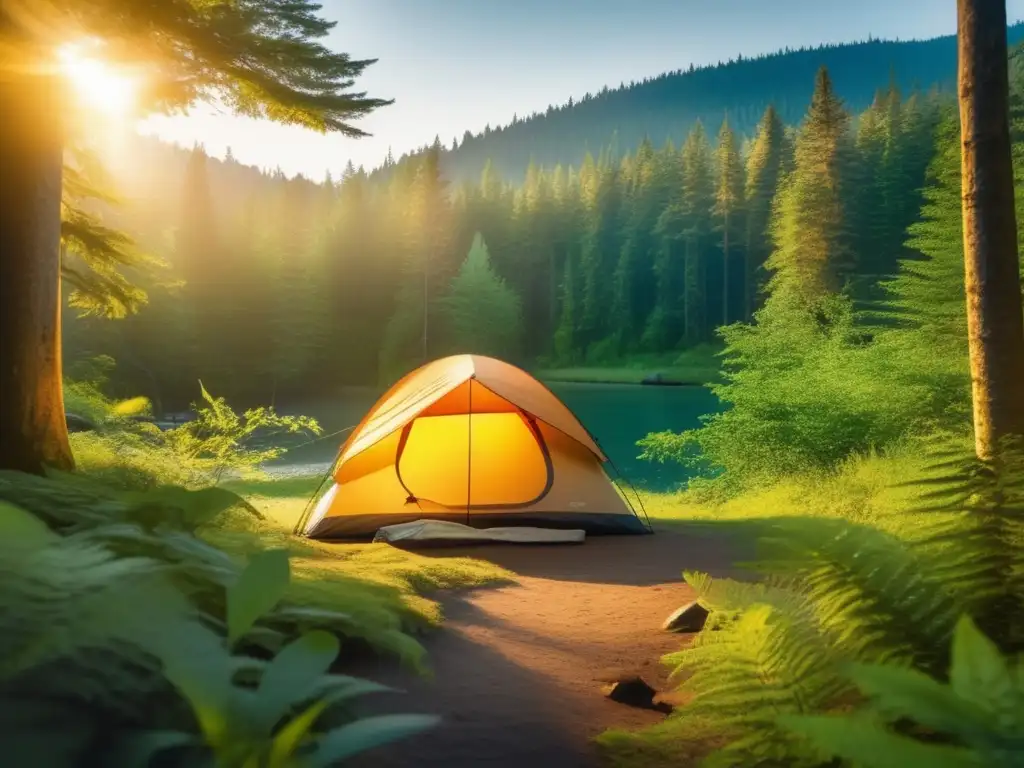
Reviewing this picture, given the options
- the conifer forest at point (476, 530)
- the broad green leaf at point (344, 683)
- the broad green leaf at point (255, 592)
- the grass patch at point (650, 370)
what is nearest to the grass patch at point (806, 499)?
the conifer forest at point (476, 530)

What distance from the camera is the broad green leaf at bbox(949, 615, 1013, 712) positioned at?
92cm

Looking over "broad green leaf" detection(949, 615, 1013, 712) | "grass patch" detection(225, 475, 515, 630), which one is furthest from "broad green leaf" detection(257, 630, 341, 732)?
"grass patch" detection(225, 475, 515, 630)

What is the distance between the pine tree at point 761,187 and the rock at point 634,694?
143 feet

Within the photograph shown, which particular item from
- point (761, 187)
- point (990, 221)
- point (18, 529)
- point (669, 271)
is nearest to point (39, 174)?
point (18, 529)

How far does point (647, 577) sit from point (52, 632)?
18.5 ft

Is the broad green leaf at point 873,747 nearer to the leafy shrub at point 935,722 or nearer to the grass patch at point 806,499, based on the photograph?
the leafy shrub at point 935,722

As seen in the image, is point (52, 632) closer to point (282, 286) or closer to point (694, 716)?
point (694, 716)

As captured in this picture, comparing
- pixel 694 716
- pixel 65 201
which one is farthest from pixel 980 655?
pixel 65 201

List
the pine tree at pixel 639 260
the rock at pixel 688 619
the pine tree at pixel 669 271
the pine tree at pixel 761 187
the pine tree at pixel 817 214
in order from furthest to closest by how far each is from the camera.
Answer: the pine tree at pixel 639 260 < the pine tree at pixel 669 271 < the pine tree at pixel 761 187 < the pine tree at pixel 817 214 < the rock at pixel 688 619

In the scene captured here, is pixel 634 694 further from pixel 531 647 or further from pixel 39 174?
pixel 39 174

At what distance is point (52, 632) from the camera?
0.91 m

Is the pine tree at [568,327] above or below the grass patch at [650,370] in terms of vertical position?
above

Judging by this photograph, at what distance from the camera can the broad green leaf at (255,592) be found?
960mm

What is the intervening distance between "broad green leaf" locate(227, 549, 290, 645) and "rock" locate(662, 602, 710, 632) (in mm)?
3672
